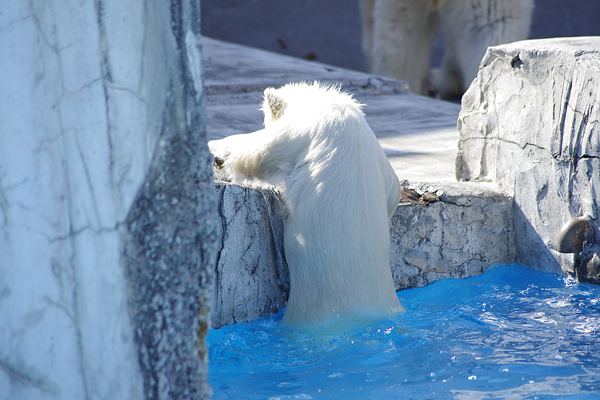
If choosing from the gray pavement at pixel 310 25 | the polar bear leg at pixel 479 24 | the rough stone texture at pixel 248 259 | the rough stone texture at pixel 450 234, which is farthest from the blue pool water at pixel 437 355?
the gray pavement at pixel 310 25

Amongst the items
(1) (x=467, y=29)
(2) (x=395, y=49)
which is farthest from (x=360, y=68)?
(1) (x=467, y=29)

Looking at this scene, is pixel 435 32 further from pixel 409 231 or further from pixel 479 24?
pixel 409 231

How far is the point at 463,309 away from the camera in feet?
7.79

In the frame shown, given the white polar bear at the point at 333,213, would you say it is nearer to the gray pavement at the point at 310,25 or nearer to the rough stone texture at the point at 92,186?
the rough stone texture at the point at 92,186

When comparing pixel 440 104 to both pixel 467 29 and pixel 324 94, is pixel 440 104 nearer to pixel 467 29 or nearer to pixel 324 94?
pixel 467 29

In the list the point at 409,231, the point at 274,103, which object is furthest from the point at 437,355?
the point at 274,103

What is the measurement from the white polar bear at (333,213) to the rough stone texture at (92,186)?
3.05 feet

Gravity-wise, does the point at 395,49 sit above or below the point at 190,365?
above

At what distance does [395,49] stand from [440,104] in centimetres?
140

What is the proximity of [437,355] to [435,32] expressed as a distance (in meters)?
5.41

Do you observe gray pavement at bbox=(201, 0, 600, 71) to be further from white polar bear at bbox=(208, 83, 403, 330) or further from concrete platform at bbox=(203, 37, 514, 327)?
white polar bear at bbox=(208, 83, 403, 330)

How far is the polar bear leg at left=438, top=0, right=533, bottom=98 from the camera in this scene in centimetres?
571

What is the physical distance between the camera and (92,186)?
107cm

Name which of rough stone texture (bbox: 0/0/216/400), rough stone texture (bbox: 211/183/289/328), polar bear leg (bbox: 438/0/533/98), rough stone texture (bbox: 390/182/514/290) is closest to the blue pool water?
rough stone texture (bbox: 211/183/289/328)
